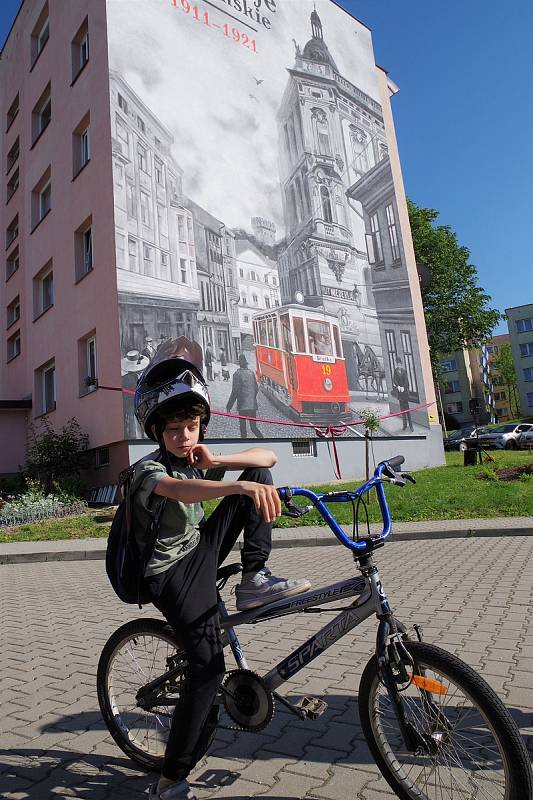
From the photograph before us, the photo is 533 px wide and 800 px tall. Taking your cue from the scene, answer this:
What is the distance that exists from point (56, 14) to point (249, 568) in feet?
85.7

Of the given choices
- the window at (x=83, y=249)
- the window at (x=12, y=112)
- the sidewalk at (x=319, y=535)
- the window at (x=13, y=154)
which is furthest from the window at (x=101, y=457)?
the window at (x=12, y=112)

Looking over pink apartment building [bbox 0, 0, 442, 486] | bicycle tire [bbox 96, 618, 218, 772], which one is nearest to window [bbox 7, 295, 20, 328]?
pink apartment building [bbox 0, 0, 442, 486]

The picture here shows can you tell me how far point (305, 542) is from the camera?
10.3 meters

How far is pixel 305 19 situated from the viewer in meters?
24.0

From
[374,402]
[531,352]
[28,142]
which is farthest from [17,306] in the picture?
[531,352]

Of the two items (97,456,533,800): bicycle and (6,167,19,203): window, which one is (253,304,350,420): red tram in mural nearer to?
(6,167,19,203): window

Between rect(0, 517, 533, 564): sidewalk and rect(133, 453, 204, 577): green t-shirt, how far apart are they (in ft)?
24.0

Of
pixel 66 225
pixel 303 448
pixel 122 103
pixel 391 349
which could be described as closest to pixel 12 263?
pixel 66 225

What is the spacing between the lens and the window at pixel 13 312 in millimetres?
25688

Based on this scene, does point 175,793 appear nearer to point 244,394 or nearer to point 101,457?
point 101,457

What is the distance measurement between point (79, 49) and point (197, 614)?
2351 cm

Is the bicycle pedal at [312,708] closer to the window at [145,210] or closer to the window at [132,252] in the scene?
the window at [132,252]

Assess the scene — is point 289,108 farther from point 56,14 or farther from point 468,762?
point 468,762

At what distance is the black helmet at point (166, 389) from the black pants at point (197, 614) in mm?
425
